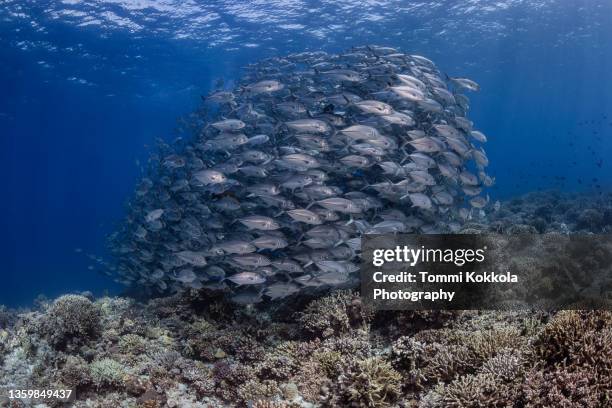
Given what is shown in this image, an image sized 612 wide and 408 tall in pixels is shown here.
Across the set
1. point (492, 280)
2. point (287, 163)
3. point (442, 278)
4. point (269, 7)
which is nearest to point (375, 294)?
point (442, 278)

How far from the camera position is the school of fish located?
8.72 meters

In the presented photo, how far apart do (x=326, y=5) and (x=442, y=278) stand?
22973 millimetres

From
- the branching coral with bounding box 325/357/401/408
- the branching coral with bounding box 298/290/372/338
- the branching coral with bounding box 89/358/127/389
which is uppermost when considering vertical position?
the branching coral with bounding box 325/357/401/408

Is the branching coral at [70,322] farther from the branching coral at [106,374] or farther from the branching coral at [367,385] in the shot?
the branching coral at [367,385]

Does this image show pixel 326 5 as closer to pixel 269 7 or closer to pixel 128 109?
pixel 269 7

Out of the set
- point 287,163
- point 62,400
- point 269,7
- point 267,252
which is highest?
point 269,7

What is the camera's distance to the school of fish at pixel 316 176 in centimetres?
872

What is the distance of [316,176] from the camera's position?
8.92 meters

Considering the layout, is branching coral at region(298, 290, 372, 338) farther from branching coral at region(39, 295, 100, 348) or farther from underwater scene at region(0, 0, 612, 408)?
branching coral at region(39, 295, 100, 348)

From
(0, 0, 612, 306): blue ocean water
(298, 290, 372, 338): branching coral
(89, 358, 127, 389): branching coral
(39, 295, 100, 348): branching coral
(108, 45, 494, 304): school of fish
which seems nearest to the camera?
(89, 358, 127, 389): branching coral

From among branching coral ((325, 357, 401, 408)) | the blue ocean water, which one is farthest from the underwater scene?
the blue ocean water

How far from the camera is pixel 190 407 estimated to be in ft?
22.9

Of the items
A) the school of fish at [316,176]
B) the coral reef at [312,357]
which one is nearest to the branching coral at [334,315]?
the coral reef at [312,357]

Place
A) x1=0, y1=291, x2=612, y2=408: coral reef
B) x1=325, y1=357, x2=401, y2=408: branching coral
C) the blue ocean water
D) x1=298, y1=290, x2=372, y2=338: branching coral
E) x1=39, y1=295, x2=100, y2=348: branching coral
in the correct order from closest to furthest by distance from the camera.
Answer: x1=0, y1=291, x2=612, y2=408: coral reef
x1=325, y1=357, x2=401, y2=408: branching coral
x1=298, y1=290, x2=372, y2=338: branching coral
x1=39, y1=295, x2=100, y2=348: branching coral
the blue ocean water
